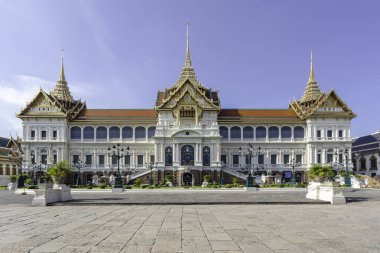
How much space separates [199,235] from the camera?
10.7 m

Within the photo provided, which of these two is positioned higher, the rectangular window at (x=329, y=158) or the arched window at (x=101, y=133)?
the arched window at (x=101, y=133)

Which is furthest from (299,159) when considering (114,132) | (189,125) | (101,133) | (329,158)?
(101,133)

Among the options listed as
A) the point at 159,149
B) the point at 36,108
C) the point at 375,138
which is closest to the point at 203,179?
the point at 159,149

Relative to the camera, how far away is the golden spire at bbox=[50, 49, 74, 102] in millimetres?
70812

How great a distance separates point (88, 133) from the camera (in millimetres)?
65500

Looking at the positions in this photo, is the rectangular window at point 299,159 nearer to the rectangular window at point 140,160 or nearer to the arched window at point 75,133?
the rectangular window at point 140,160

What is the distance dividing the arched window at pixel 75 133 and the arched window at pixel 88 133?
90cm

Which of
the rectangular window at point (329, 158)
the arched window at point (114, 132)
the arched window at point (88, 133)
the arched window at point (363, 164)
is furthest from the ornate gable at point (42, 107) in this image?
the arched window at point (363, 164)

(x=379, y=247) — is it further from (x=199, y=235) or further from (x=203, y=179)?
(x=203, y=179)

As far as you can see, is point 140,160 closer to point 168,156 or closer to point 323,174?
point 168,156

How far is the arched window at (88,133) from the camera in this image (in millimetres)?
65375

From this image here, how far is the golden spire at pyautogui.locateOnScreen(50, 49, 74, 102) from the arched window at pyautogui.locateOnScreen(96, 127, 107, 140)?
1100 centimetres

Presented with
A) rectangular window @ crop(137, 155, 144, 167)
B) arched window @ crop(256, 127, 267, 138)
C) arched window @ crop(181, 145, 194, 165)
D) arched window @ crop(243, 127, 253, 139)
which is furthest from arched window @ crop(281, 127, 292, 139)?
rectangular window @ crop(137, 155, 144, 167)

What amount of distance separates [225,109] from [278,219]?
180 ft
